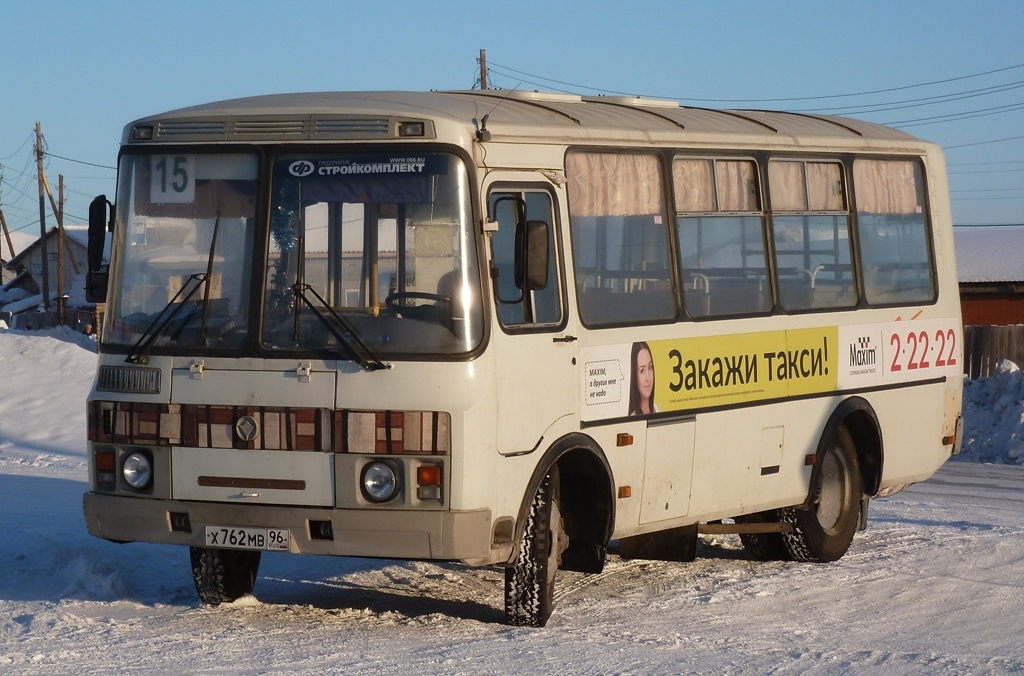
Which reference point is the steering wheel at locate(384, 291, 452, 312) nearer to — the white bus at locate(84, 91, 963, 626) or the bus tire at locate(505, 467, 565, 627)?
the white bus at locate(84, 91, 963, 626)

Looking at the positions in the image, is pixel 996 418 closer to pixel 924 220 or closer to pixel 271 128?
pixel 924 220

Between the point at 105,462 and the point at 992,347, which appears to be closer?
the point at 105,462

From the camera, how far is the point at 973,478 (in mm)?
17688

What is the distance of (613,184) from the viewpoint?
30.1 ft

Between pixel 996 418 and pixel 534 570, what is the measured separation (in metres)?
15.2

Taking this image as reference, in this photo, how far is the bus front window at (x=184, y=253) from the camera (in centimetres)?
803

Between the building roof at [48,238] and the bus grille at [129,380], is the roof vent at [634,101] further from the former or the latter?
the building roof at [48,238]

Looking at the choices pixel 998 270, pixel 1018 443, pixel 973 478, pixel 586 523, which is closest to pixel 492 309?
pixel 586 523

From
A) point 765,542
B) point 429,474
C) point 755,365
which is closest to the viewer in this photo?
point 429,474

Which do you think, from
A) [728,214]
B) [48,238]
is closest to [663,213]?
[728,214]

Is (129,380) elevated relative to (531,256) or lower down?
lower down

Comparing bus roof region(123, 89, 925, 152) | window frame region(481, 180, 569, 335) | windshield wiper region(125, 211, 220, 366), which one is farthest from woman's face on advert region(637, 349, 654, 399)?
windshield wiper region(125, 211, 220, 366)

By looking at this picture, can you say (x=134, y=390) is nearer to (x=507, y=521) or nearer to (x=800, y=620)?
(x=507, y=521)

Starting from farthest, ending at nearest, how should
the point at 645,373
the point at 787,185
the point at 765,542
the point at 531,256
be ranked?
1. the point at 765,542
2. the point at 787,185
3. the point at 645,373
4. the point at 531,256
